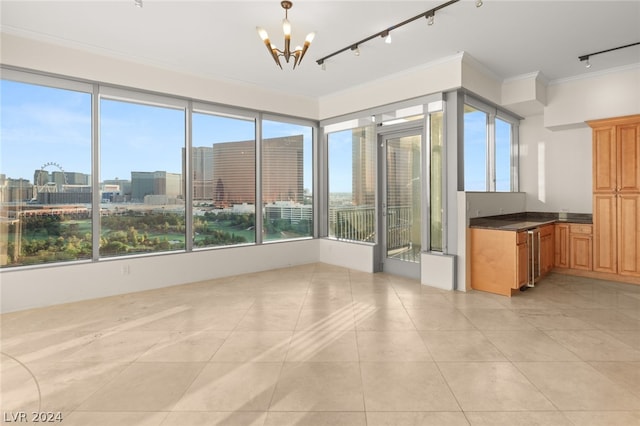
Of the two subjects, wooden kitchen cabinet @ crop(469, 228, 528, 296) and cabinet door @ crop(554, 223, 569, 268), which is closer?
wooden kitchen cabinet @ crop(469, 228, 528, 296)

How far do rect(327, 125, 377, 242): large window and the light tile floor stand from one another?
6.76 ft

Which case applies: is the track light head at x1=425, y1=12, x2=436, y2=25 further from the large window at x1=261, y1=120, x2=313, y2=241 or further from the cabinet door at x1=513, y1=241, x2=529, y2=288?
the large window at x1=261, y1=120, x2=313, y2=241

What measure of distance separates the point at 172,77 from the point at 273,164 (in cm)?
217

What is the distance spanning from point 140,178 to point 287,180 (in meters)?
2.55

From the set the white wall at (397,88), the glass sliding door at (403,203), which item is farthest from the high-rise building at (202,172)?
the glass sliding door at (403,203)

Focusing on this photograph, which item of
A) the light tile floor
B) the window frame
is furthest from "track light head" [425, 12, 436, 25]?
the light tile floor

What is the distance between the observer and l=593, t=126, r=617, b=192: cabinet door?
5.07 meters

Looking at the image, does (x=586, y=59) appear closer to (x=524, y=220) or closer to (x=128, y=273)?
(x=524, y=220)

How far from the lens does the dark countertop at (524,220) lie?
4.69 m

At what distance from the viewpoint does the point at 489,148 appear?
5.70m

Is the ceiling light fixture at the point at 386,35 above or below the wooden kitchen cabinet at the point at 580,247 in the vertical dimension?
above

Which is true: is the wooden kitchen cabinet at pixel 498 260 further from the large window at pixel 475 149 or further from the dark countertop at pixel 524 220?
the large window at pixel 475 149

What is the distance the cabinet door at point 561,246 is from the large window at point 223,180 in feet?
17.0

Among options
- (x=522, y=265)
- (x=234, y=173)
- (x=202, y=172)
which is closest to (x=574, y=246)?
(x=522, y=265)
